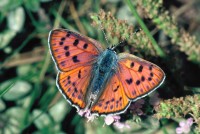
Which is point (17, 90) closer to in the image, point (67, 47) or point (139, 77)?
point (67, 47)

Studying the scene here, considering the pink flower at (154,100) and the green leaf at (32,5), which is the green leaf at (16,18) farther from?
the pink flower at (154,100)

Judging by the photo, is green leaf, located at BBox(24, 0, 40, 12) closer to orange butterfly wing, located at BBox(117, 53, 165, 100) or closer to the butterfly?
the butterfly

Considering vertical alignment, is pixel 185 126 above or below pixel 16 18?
below

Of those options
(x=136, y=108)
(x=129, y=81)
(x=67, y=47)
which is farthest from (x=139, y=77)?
(x=67, y=47)

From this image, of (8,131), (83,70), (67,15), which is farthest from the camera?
(67,15)

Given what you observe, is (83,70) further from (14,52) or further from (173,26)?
(14,52)

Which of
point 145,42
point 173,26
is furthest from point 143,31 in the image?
point 173,26

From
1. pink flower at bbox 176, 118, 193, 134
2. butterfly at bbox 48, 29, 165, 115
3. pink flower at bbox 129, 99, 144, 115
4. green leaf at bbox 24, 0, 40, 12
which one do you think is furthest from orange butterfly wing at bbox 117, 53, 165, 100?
green leaf at bbox 24, 0, 40, 12
